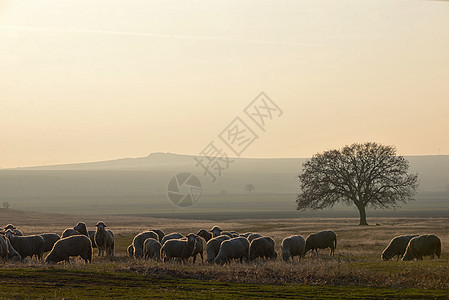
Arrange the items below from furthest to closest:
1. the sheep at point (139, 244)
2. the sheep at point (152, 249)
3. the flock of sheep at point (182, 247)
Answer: the sheep at point (139, 244) → the sheep at point (152, 249) → the flock of sheep at point (182, 247)

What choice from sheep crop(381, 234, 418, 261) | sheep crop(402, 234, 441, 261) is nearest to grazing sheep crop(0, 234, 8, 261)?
sheep crop(381, 234, 418, 261)

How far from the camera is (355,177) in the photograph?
72.1m

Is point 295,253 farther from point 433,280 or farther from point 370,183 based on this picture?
point 370,183

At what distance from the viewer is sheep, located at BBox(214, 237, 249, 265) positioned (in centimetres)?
3116

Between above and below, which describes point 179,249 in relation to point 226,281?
above

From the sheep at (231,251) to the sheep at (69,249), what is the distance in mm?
6270

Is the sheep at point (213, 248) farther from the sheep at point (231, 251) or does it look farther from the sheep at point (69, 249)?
the sheep at point (69, 249)

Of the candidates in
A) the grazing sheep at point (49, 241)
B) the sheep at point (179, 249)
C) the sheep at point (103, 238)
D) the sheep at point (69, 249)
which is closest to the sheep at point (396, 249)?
the sheep at point (179, 249)

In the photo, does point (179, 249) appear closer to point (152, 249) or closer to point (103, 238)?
point (152, 249)

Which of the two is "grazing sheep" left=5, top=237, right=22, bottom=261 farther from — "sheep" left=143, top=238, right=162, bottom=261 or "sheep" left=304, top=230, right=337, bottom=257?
"sheep" left=304, top=230, right=337, bottom=257

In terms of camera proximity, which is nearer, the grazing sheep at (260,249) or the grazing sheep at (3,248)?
the grazing sheep at (3,248)

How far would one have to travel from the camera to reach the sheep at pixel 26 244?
105 feet

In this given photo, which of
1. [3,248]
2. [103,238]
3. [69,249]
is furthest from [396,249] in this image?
[3,248]

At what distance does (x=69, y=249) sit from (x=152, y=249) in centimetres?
507
